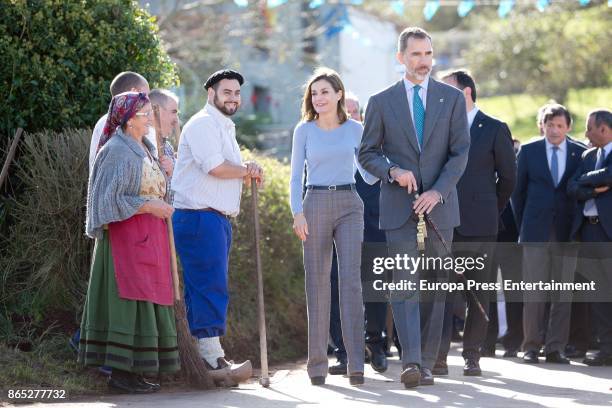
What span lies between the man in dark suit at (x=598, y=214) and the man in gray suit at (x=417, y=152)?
2.39m

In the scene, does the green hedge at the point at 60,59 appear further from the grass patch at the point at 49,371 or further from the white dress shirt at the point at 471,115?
the white dress shirt at the point at 471,115

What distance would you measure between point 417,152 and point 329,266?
1.08 metres

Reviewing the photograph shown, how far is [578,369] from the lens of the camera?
9633 mm

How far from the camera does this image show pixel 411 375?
7688 mm

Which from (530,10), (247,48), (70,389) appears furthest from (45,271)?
(530,10)

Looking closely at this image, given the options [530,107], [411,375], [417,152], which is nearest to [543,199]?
[417,152]

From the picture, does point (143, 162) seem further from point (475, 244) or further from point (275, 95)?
point (275, 95)

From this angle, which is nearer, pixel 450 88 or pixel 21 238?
pixel 450 88

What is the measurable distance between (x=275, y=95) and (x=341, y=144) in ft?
67.3

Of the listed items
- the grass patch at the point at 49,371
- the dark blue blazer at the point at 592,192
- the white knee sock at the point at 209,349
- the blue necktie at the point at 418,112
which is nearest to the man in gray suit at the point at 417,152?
the blue necktie at the point at 418,112

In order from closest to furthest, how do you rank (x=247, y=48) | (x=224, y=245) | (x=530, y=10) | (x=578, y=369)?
(x=224, y=245) → (x=578, y=369) → (x=247, y=48) → (x=530, y=10)

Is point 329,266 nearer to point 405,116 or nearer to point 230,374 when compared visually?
point 230,374

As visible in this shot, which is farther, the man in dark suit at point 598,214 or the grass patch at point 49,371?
the man in dark suit at point 598,214

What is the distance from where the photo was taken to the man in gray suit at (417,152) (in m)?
7.88
